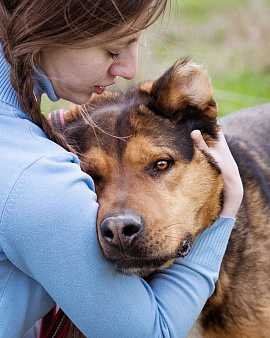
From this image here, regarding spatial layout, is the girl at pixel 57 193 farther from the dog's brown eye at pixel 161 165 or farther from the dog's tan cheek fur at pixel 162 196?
the dog's brown eye at pixel 161 165

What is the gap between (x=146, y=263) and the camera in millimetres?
2584

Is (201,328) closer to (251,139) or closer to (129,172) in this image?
(129,172)

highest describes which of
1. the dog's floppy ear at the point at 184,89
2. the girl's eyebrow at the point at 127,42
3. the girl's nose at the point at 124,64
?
the girl's eyebrow at the point at 127,42

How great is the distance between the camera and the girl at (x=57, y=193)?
6.87 feet

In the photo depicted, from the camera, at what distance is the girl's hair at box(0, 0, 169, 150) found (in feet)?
7.13

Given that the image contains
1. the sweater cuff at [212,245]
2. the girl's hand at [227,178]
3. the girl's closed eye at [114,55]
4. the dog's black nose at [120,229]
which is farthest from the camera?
the girl's hand at [227,178]

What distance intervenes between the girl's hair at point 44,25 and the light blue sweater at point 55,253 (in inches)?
3.5

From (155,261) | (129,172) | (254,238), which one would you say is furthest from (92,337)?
(254,238)

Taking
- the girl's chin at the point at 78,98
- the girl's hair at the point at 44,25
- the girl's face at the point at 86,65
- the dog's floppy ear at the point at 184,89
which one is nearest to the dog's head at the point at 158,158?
the dog's floppy ear at the point at 184,89

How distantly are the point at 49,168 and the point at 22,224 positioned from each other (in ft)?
0.82

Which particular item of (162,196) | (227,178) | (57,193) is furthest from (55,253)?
(227,178)

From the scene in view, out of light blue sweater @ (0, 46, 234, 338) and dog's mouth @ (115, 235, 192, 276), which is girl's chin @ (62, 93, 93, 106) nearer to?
light blue sweater @ (0, 46, 234, 338)

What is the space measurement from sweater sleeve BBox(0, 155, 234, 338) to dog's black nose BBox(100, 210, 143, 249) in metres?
0.11

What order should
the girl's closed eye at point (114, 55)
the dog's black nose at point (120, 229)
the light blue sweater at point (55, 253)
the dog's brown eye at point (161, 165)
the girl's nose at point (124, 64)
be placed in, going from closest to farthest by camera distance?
the light blue sweater at point (55, 253), the dog's black nose at point (120, 229), the girl's closed eye at point (114, 55), the girl's nose at point (124, 64), the dog's brown eye at point (161, 165)
